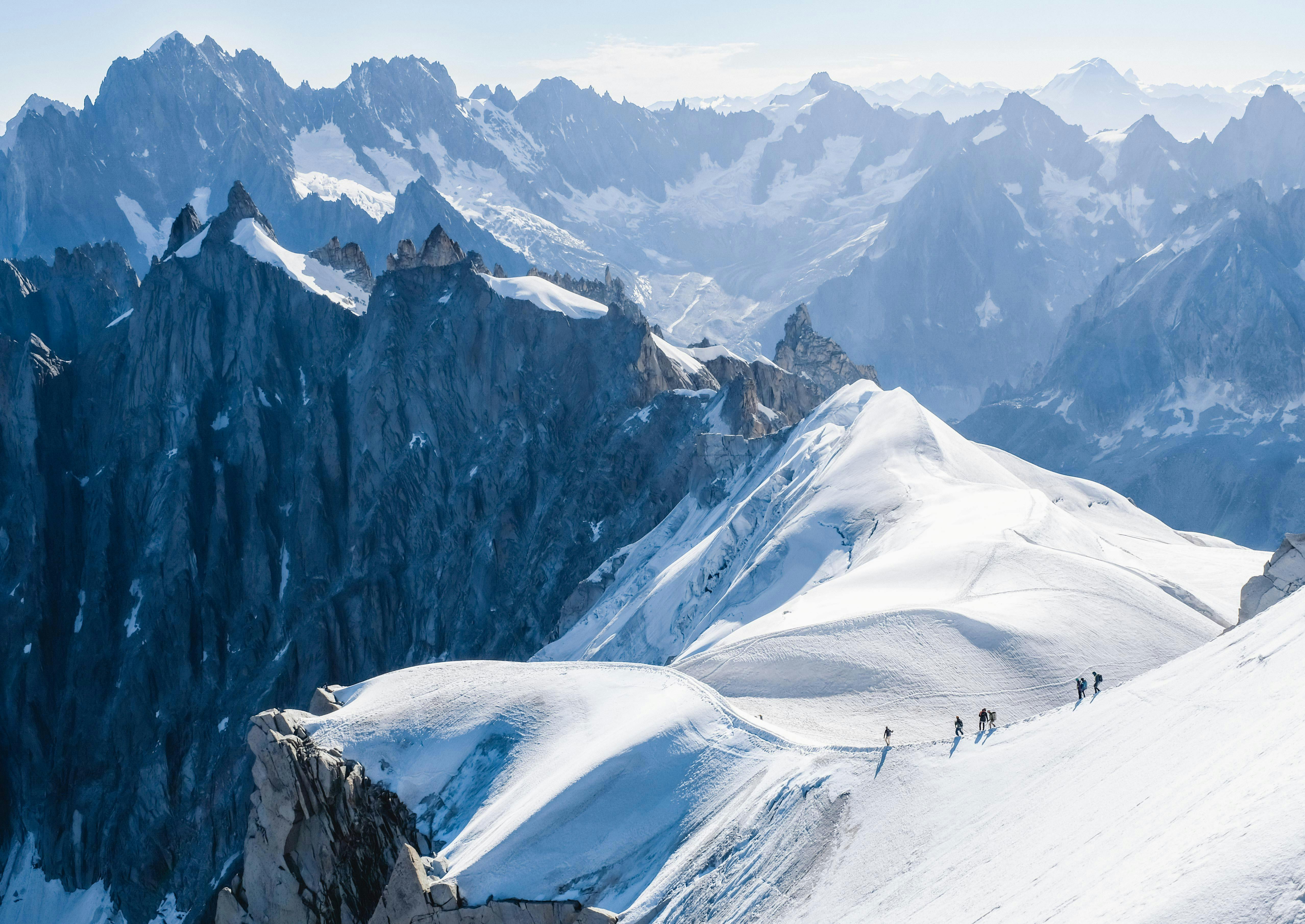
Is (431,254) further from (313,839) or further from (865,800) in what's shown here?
(865,800)

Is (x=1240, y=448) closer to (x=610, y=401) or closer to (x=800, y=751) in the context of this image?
(x=610, y=401)

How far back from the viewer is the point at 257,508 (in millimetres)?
119500

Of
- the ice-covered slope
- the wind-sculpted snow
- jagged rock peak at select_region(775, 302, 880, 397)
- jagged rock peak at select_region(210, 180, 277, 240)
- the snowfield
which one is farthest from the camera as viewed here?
jagged rock peak at select_region(775, 302, 880, 397)

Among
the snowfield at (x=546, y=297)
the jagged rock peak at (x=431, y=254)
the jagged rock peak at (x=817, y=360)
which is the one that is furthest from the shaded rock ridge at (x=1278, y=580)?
the jagged rock peak at (x=817, y=360)

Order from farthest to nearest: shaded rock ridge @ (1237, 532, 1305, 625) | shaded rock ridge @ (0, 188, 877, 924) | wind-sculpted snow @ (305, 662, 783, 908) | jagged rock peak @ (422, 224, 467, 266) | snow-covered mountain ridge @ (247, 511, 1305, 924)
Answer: jagged rock peak @ (422, 224, 467, 266) → shaded rock ridge @ (0, 188, 877, 924) → shaded rock ridge @ (1237, 532, 1305, 625) → wind-sculpted snow @ (305, 662, 783, 908) → snow-covered mountain ridge @ (247, 511, 1305, 924)

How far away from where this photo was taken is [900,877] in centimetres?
2934

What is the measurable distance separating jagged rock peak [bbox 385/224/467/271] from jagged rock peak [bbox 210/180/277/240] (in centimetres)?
2011

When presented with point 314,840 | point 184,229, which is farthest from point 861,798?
point 184,229

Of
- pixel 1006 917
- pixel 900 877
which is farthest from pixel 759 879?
pixel 1006 917

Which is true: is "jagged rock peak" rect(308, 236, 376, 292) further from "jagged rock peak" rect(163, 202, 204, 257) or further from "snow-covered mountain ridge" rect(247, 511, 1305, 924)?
"snow-covered mountain ridge" rect(247, 511, 1305, 924)

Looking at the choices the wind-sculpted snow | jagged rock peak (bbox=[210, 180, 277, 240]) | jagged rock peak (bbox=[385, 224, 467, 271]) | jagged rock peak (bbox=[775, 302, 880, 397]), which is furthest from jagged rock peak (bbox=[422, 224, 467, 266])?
the wind-sculpted snow

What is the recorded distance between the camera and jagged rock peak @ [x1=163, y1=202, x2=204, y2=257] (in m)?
140

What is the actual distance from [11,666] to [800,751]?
4285 inches

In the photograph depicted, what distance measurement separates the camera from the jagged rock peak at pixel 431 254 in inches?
4938
